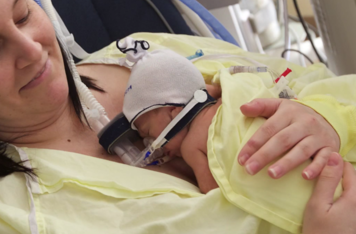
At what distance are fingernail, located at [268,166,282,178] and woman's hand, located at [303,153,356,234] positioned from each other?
0.08m

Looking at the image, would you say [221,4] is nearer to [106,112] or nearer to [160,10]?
[160,10]

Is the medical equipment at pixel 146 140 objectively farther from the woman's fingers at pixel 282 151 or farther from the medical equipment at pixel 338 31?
the medical equipment at pixel 338 31

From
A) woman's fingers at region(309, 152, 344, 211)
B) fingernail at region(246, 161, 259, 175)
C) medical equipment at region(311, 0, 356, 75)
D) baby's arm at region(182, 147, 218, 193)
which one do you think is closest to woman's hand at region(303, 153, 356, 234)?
woman's fingers at region(309, 152, 344, 211)

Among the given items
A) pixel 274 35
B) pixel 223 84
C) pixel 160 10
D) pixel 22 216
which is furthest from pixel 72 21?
pixel 274 35

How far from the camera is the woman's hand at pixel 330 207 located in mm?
669

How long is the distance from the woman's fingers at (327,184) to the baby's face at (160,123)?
1.18 ft

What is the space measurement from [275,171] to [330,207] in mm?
120

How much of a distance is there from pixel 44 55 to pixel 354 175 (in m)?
0.75

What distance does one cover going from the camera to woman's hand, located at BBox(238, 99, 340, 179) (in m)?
0.72

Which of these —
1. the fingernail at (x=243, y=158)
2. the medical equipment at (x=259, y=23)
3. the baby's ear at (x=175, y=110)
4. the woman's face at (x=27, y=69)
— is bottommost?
the medical equipment at (x=259, y=23)

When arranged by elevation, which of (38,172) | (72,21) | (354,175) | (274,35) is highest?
(72,21)

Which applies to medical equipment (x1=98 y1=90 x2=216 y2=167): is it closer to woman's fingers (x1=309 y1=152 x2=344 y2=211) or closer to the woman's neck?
the woman's neck

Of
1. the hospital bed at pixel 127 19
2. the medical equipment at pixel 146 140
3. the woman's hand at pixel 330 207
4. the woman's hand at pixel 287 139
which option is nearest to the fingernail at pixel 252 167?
the woman's hand at pixel 287 139

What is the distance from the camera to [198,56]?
47.8 inches
